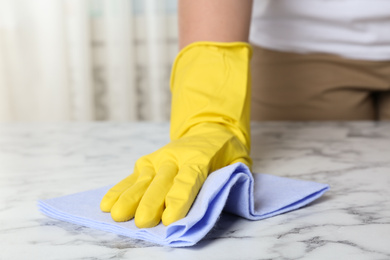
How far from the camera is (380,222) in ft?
1.87

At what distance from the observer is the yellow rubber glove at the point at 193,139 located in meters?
0.56

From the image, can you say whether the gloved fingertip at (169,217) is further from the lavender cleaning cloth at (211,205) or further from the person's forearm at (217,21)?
the person's forearm at (217,21)

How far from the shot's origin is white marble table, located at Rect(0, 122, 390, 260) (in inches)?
20.0

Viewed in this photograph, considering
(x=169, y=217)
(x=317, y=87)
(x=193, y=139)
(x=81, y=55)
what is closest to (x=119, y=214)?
(x=169, y=217)

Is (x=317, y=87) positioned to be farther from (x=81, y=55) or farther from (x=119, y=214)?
(x=81, y=55)

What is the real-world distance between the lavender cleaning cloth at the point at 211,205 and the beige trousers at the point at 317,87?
0.60 m

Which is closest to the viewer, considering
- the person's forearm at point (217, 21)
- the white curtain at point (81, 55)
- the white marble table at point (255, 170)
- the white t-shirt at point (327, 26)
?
the white marble table at point (255, 170)

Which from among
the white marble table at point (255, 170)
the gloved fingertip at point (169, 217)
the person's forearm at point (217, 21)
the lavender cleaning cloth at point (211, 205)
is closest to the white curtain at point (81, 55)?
the white marble table at point (255, 170)

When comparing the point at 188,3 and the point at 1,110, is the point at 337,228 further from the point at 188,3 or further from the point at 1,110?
the point at 1,110

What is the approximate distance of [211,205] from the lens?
55 centimetres

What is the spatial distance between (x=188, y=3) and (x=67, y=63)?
1.49 metres

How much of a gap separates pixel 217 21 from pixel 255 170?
0.84ft

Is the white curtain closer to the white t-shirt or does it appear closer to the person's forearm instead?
the white t-shirt

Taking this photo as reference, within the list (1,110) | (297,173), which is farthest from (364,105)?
(1,110)
